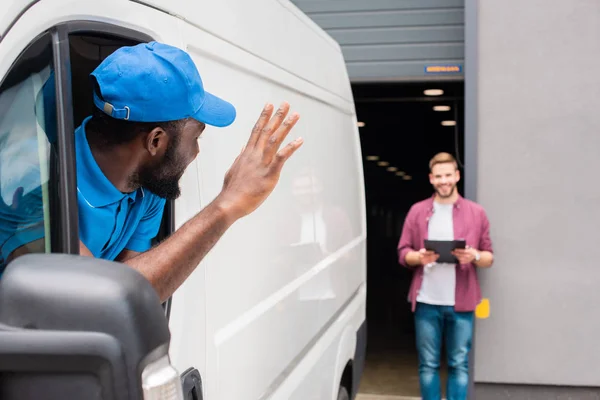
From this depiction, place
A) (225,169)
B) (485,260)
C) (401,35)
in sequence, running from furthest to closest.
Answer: (401,35)
(485,260)
(225,169)

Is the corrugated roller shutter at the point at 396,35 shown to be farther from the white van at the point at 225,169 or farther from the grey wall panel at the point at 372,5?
the white van at the point at 225,169

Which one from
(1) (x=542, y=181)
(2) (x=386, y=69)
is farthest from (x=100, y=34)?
(2) (x=386, y=69)

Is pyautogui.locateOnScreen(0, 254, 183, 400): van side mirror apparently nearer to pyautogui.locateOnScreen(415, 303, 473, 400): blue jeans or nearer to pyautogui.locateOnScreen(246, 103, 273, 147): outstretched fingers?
pyautogui.locateOnScreen(246, 103, 273, 147): outstretched fingers

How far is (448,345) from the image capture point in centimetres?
553

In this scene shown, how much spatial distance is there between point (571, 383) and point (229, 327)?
181 inches

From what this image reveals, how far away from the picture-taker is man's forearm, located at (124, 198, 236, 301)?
4.58 ft

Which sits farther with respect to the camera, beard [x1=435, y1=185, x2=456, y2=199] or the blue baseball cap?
beard [x1=435, y1=185, x2=456, y2=199]

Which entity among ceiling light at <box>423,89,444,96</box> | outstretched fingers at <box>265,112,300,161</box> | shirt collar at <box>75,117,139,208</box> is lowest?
shirt collar at <box>75,117,139,208</box>

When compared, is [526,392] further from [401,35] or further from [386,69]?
[401,35]

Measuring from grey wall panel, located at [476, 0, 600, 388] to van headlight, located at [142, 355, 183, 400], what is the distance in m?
5.28

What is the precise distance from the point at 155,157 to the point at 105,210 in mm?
164

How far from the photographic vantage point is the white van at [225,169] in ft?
4.66

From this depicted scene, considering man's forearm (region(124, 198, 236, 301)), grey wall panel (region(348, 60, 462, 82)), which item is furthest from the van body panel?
grey wall panel (region(348, 60, 462, 82))

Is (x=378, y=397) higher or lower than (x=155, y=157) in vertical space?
lower
